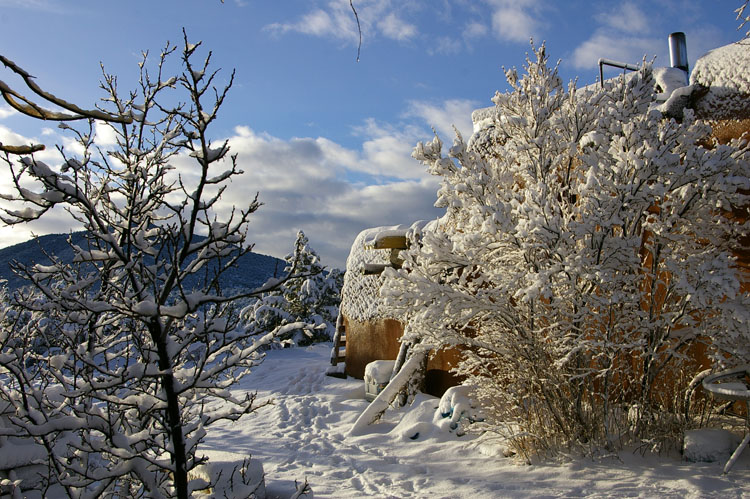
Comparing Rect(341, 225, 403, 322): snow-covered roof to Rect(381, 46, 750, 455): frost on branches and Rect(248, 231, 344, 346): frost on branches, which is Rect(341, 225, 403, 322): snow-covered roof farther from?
Rect(248, 231, 344, 346): frost on branches

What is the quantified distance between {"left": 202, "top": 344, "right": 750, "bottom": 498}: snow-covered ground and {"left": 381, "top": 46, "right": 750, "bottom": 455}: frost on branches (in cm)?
38

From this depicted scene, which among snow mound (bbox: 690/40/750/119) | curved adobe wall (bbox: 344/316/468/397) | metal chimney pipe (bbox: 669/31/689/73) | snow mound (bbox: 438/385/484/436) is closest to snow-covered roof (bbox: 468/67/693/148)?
snow mound (bbox: 690/40/750/119)

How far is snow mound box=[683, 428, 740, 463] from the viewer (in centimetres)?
438

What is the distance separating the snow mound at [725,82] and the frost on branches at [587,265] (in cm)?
133

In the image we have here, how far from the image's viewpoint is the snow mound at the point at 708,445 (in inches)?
172

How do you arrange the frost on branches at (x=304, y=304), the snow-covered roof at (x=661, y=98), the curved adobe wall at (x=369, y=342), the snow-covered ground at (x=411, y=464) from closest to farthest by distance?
the snow-covered ground at (x=411, y=464) < the snow-covered roof at (x=661, y=98) < the curved adobe wall at (x=369, y=342) < the frost on branches at (x=304, y=304)

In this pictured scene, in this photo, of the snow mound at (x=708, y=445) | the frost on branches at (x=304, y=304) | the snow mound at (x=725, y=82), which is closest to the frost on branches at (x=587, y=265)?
the snow mound at (x=708, y=445)

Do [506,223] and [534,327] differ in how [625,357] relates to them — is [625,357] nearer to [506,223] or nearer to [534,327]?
[534,327]

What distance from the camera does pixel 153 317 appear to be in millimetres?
2252

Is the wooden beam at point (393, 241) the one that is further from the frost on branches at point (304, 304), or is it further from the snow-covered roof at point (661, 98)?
the frost on branches at point (304, 304)

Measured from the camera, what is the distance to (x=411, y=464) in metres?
5.46

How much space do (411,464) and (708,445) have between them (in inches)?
102

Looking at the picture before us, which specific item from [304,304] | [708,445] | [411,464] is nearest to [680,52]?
[708,445]

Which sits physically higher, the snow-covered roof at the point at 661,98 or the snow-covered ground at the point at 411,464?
the snow-covered roof at the point at 661,98
